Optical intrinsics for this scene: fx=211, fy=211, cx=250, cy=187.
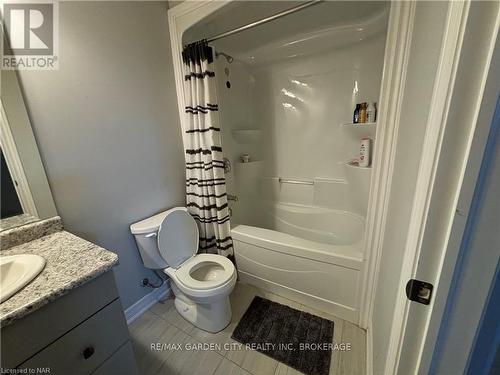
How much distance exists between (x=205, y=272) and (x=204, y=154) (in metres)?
0.92

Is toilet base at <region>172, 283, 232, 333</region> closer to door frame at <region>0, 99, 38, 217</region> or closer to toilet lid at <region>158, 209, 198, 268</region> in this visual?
toilet lid at <region>158, 209, 198, 268</region>

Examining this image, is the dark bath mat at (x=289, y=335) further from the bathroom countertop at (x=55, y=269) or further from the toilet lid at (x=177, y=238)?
the bathroom countertop at (x=55, y=269)

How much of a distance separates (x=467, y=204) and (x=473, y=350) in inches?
12.8

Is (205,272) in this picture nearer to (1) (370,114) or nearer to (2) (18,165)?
(2) (18,165)

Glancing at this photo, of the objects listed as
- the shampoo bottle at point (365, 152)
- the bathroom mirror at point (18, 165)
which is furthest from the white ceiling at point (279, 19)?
the bathroom mirror at point (18, 165)

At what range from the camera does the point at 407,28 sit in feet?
3.17

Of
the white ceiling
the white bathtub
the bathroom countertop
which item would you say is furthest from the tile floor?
the white ceiling

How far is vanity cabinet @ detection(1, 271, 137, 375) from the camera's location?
25.0 inches

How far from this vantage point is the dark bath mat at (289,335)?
4.16 feet

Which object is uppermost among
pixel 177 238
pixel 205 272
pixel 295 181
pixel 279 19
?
pixel 279 19

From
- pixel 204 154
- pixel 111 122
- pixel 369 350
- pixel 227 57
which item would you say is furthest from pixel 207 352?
pixel 227 57

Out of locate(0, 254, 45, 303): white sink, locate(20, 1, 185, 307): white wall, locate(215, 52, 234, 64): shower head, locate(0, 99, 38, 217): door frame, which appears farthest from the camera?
locate(215, 52, 234, 64): shower head

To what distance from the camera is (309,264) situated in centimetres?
150

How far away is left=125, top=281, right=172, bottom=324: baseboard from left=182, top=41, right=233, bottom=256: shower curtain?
455 mm
